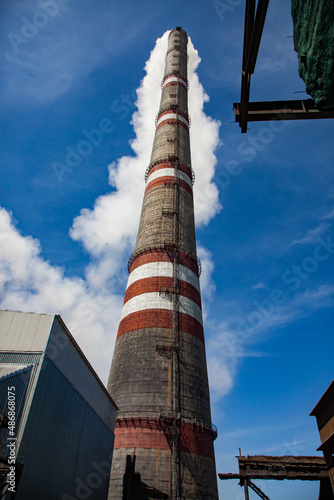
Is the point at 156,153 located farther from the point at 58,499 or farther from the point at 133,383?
the point at 58,499

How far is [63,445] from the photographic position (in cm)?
1070

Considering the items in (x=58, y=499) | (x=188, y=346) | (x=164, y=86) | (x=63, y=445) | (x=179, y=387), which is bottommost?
(x=58, y=499)

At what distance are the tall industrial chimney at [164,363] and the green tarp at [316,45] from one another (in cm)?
1093

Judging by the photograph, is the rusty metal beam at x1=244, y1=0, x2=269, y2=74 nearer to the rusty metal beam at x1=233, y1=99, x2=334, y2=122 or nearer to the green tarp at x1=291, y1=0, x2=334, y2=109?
the green tarp at x1=291, y1=0, x2=334, y2=109

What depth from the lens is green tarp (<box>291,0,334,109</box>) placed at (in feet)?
14.0

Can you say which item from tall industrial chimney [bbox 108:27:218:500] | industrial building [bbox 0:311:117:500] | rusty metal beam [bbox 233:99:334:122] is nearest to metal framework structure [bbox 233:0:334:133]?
rusty metal beam [bbox 233:99:334:122]

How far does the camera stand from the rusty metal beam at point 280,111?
6.34m

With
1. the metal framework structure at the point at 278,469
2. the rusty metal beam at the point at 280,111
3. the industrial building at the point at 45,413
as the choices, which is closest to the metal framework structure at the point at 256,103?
the rusty metal beam at the point at 280,111

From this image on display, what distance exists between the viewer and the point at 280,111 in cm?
662

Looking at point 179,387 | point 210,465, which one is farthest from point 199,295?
Result: point 210,465

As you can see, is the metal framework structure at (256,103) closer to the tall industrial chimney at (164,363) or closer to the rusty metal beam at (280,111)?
the rusty metal beam at (280,111)

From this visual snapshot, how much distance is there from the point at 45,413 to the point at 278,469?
12159 millimetres

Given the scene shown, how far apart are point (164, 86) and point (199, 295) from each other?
2796 centimetres

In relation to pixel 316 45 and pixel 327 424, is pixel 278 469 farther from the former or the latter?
pixel 316 45
